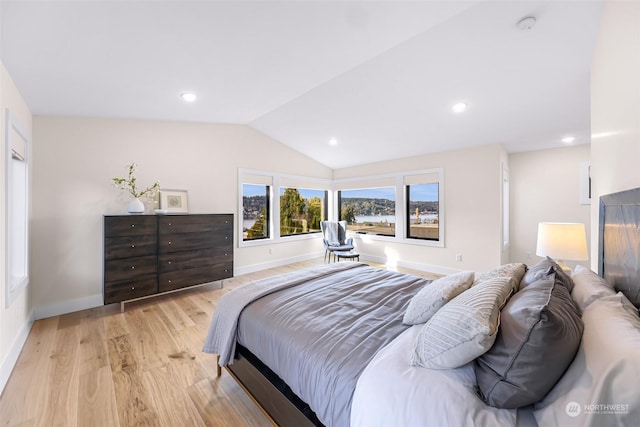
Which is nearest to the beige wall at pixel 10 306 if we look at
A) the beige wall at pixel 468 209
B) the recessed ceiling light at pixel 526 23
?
the recessed ceiling light at pixel 526 23

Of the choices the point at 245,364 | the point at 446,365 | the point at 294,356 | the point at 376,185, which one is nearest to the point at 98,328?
the point at 245,364

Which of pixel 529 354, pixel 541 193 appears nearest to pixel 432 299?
pixel 529 354

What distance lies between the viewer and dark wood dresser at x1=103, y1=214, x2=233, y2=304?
2992 mm

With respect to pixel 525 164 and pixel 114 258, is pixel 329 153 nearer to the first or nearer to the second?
pixel 525 164

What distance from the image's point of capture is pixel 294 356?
128 cm

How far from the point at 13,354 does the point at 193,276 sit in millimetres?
1682

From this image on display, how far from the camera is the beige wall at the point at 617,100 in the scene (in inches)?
43.3

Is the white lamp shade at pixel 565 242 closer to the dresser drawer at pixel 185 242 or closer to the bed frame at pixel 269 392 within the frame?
the bed frame at pixel 269 392

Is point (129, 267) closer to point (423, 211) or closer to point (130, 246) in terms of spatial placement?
point (130, 246)

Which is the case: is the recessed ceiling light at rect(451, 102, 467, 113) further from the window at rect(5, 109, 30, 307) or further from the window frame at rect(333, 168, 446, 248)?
the window at rect(5, 109, 30, 307)

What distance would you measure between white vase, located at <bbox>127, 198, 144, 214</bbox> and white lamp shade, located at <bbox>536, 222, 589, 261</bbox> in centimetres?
429

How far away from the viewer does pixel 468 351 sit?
88cm

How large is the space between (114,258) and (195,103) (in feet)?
6.66

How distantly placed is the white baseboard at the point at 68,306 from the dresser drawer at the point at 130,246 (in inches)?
29.1
